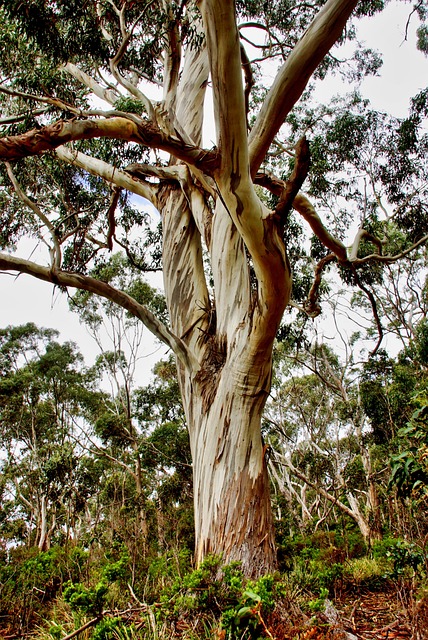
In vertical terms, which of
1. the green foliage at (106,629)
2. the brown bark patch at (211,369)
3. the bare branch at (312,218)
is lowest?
the green foliage at (106,629)

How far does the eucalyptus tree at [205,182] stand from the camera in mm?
2936

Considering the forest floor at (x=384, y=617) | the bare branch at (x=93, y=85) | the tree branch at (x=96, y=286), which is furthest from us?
the bare branch at (x=93, y=85)

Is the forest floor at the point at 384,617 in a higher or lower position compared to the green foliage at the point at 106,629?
lower

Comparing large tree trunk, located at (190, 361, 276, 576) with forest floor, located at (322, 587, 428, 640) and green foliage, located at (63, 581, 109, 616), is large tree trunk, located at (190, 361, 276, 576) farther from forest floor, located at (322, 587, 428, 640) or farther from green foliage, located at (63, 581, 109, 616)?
green foliage, located at (63, 581, 109, 616)

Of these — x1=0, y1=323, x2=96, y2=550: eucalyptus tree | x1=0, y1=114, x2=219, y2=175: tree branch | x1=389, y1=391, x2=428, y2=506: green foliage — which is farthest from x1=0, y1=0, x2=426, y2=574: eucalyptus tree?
x1=0, y1=323, x2=96, y2=550: eucalyptus tree

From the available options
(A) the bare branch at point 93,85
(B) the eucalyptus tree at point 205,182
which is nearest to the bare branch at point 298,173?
(B) the eucalyptus tree at point 205,182

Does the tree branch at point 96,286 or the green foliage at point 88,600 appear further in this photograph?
the tree branch at point 96,286

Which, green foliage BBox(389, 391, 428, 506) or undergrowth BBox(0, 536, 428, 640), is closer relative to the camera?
undergrowth BBox(0, 536, 428, 640)

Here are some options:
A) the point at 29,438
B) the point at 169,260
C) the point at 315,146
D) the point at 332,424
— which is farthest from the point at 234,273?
the point at 29,438

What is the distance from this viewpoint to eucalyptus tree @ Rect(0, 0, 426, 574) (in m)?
2.94

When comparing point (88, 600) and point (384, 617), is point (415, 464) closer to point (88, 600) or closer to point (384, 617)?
point (384, 617)

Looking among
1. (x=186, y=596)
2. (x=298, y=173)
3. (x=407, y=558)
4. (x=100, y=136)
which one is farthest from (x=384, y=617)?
(x=100, y=136)

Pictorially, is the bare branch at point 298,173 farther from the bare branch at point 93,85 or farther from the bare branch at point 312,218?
the bare branch at point 93,85

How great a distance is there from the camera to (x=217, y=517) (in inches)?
141
